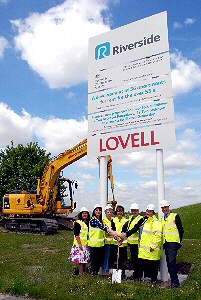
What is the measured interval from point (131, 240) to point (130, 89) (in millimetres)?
3682

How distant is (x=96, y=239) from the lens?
7.22 m

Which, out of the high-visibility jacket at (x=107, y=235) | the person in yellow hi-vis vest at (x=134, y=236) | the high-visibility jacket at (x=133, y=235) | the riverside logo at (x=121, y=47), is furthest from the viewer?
the riverside logo at (x=121, y=47)

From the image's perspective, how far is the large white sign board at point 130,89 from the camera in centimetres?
754

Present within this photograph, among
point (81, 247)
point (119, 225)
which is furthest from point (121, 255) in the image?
point (81, 247)

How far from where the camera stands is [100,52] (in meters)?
8.77

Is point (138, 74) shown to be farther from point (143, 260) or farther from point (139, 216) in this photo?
point (143, 260)

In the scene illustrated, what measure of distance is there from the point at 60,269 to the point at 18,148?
28269 millimetres

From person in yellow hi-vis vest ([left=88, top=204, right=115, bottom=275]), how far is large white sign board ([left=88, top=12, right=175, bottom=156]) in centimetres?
176

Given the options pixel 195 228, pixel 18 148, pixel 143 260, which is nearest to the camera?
pixel 143 260

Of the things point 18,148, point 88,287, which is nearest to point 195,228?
point 88,287

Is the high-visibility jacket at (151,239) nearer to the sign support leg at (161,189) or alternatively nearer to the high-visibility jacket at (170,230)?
the high-visibility jacket at (170,230)

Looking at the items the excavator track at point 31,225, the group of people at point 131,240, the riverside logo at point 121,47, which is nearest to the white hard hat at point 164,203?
the group of people at point 131,240

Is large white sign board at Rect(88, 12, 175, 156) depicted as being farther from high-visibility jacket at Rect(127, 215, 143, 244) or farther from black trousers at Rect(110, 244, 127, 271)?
black trousers at Rect(110, 244, 127, 271)

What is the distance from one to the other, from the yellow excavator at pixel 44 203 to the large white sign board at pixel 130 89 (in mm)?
11399
